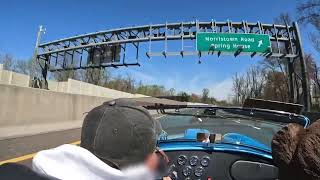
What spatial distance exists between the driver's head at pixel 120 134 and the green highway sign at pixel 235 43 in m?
37.9

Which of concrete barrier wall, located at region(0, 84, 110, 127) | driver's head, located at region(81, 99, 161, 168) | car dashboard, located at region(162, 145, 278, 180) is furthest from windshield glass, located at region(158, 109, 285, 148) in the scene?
concrete barrier wall, located at region(0, 84, 110, 127)

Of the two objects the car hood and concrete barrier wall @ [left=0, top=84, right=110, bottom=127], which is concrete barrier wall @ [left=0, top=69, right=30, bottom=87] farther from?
the car hood

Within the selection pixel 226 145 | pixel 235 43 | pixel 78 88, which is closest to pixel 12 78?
pixel 78 88

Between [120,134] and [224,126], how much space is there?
2.62 metres

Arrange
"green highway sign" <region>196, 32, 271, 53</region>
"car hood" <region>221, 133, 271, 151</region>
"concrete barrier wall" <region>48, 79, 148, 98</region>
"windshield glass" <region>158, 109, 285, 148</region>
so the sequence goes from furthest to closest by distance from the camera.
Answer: "concrete barrier wall" <region>48, 79, 148, 98</region> → "green highway sign" <region>196, 32, 271, 53</region> → "windshield glass" <region>158, 109, 285, 148</region> → "car hood" <region>221, 133, 271, 151</region>

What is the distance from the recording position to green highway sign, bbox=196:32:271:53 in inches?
1555

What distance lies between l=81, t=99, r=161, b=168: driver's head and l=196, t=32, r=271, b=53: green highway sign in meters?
37.9

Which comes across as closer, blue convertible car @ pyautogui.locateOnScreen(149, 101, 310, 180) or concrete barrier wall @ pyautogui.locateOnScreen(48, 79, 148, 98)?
blue convertible car @ pyautogui.locateOnScreen(149, 101, 310, 180)

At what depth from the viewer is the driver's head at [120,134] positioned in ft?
6.20

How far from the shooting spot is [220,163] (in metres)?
3.68

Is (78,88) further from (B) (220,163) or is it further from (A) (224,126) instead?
(B) (220,163)

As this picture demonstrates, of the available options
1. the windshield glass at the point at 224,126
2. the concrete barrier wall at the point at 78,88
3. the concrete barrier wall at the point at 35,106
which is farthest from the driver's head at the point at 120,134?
the concrete barrier wall at the point at 78,88

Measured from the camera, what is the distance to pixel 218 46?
130 feet

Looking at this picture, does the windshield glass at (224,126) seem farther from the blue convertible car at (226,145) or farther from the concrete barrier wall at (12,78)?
the concrete barrier wall at (12,78)
